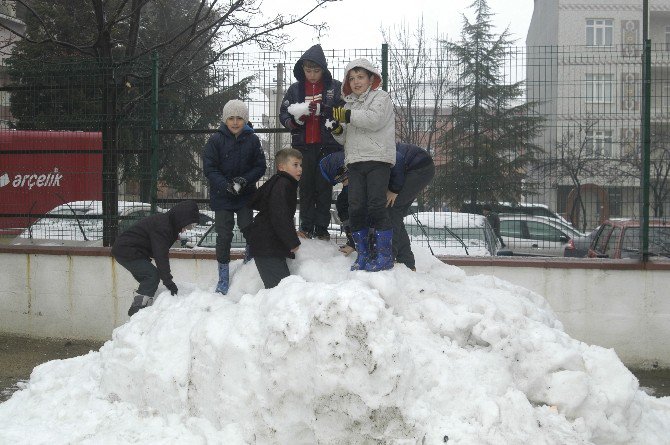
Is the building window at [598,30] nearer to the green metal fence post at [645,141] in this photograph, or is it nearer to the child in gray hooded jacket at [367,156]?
the green metal fence post at [645,141]

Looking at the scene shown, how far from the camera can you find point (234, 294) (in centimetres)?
543

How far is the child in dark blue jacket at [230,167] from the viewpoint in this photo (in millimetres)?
5707

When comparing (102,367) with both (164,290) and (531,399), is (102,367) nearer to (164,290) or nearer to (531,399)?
(164,290)

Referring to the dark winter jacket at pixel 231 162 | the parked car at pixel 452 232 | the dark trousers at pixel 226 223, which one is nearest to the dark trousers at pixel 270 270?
the dark trousers at pixel 226 223

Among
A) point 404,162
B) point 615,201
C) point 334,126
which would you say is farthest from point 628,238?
point 334,126

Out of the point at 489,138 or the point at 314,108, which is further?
the point at 489,138

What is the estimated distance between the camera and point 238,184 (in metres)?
5.51

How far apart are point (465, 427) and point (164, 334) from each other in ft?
6.88

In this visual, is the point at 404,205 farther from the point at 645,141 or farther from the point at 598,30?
the point at 598,30

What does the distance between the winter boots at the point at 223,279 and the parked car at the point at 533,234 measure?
12.2 feet

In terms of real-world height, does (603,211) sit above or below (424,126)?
below

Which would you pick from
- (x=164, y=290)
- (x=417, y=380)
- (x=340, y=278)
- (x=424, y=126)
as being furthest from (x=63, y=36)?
(x=417, y=380)

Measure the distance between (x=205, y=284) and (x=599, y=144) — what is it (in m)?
4.64

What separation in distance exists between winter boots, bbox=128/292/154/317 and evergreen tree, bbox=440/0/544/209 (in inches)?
147
